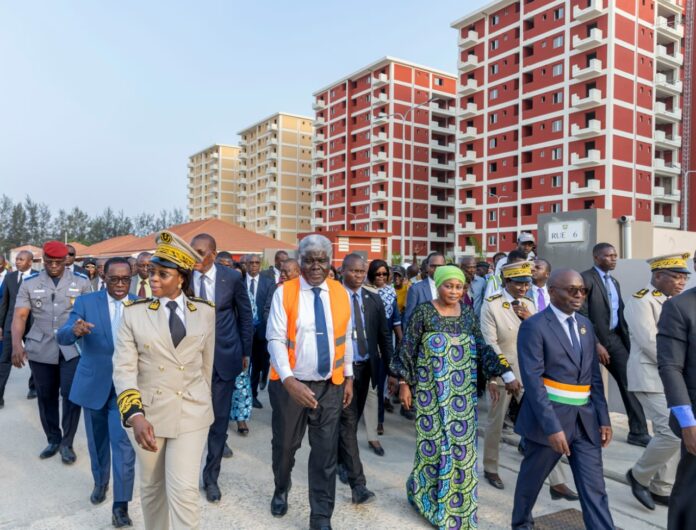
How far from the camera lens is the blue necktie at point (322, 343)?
3908 mm

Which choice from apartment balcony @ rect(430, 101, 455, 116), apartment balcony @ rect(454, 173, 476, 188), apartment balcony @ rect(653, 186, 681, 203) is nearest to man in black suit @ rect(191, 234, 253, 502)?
apartment balcony @ rect(653, 186, 681, 203)

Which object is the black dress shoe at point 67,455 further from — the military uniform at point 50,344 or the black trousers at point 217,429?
the black trousers at point 217,429

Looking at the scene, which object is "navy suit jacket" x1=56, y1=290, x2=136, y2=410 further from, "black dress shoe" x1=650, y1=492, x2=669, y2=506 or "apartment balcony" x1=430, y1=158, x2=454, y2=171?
"apartment balcony" x1=430, y1=158, x2=454, y2=171

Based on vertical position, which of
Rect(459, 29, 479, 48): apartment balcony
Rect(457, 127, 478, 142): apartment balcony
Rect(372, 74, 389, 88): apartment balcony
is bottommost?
Rect(457, 127, 478, 142): apartment balcony

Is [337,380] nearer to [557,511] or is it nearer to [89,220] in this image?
[557,511]

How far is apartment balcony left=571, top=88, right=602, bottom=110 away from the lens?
141ft

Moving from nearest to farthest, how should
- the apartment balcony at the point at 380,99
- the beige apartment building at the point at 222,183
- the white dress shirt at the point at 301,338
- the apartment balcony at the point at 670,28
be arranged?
the white dress shirt at the point at 301,338
the apartment balcony at the point at 670,28
the apartment balcony at the point at 380,99
the beige apartment building at the point at 222,183

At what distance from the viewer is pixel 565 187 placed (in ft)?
148

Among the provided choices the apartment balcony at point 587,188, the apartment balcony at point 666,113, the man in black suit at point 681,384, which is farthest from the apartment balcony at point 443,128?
the man in black suit at point 681,384

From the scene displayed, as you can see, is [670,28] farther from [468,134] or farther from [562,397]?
[562,397]

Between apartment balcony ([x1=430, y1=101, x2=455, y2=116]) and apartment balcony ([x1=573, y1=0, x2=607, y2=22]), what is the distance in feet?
73.8

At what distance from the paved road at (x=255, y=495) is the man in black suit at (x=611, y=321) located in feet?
1.15

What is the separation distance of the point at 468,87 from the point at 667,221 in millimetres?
22322

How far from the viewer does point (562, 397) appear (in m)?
3.64
